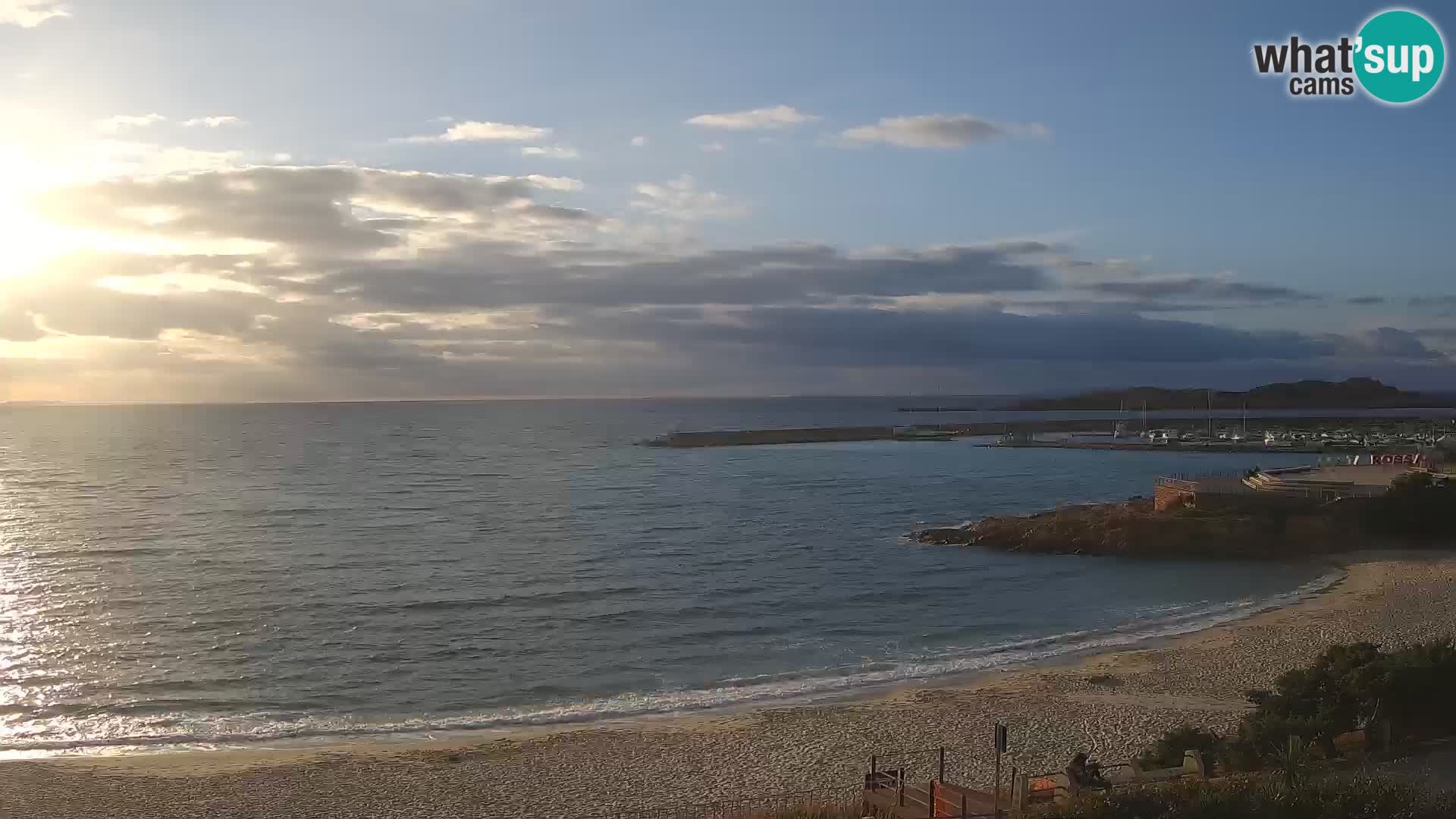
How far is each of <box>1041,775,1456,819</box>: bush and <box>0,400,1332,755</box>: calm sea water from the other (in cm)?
1132

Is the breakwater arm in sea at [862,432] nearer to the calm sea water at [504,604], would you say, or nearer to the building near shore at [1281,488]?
the calm sea water at [504,604]

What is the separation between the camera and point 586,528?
169ft

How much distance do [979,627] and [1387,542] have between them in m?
22.1

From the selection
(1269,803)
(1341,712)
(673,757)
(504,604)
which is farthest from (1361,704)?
(504,604)

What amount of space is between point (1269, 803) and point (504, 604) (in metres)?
25.3

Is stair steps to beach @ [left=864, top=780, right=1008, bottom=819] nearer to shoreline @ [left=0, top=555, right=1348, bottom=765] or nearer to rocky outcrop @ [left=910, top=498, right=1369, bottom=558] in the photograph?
shoreline @ [left=0, top=555, right=1348, bottom=765]

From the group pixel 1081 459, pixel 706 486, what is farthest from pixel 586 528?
pixel 1081 459

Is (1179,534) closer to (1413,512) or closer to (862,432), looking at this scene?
(1413,512)

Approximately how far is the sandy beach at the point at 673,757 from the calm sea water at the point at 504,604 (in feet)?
5.74

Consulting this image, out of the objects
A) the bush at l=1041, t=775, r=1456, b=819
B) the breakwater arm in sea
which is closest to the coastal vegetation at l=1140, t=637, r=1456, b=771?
the bush at l=1041, t=775, r=1456, b=819

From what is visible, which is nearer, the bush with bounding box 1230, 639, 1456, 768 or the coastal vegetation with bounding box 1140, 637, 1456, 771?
the coastal vegetation with bounding box 1140, 637, 1456, 771

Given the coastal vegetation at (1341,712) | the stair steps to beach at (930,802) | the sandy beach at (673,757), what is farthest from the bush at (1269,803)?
the sandy beach at (673,757)

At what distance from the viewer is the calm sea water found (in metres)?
21.8

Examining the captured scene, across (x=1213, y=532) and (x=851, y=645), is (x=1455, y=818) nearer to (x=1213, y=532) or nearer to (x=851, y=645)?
(x=851, y=645)
